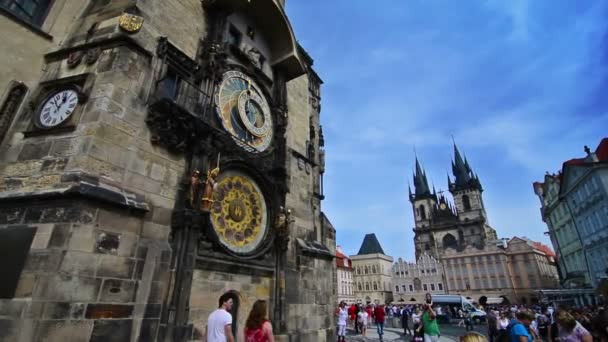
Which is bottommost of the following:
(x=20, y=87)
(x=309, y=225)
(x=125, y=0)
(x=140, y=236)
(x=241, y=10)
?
(x=140, y=236)

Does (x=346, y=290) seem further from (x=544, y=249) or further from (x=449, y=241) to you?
(x=544, y=249)

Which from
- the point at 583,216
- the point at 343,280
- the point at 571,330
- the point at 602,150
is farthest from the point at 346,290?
the point at 571,330

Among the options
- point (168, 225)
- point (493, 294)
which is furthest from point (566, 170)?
point (493, 294)

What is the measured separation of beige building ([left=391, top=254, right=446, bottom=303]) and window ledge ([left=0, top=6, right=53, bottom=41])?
76.8 meters

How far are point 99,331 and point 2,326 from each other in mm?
1142

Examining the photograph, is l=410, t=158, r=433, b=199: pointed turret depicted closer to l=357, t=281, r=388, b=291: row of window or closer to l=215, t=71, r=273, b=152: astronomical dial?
l=357, t=281, r=388, b=291: row of window

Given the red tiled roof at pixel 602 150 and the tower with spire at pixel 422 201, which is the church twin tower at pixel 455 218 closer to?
the tower with spire at pixel 422 201

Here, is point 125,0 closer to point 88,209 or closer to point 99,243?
point 88,209

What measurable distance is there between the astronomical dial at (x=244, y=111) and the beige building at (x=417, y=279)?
71.7 metres

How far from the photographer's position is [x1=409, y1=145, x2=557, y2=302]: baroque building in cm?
6306

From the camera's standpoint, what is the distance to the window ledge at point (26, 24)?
6109mm

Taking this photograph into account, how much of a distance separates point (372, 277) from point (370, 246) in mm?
12068

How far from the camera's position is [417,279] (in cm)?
7356

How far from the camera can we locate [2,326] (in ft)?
13.3
